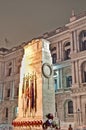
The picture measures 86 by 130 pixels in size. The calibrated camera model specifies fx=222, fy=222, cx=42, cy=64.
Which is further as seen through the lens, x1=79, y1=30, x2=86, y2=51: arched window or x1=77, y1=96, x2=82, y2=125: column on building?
x1=79, y1=30, x2=86, y2=51: arched window

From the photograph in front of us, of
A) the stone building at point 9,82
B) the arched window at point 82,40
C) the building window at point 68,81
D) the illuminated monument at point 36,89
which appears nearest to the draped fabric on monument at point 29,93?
the illuminated monument at point 36,89

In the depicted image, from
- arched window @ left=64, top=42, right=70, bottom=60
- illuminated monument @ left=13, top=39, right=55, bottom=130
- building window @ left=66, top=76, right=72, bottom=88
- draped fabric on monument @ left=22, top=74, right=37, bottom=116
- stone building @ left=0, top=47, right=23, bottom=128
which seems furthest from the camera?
stone building @ left=0, top=47, right=23, bottom=128

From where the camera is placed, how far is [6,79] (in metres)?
40.5

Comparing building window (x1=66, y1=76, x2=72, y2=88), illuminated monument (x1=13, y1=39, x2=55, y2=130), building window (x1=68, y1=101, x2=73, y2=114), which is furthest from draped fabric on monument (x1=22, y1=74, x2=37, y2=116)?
building window (x1=66, y1=76, x2=72, y2=88)

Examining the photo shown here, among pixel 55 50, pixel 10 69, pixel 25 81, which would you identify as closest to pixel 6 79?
pixel 10 69

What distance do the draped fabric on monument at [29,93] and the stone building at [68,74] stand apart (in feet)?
38.5

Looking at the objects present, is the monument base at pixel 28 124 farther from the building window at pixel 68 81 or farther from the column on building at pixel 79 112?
the building window at pixel 68 81

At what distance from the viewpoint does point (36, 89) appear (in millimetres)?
14039

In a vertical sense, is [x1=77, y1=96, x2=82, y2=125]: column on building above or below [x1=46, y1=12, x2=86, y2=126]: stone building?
below

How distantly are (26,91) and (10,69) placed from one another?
1049 inches

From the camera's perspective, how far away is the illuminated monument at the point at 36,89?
13.5 meters

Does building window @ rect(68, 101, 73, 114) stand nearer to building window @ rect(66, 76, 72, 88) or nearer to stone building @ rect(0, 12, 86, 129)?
stone building @ rect(0, 12, 86, 129)

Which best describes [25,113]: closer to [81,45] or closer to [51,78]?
[51,78]

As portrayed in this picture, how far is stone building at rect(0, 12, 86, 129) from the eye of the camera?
25875 millimetres
